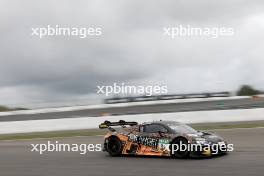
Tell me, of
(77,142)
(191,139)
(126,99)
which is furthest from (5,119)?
(191,139)

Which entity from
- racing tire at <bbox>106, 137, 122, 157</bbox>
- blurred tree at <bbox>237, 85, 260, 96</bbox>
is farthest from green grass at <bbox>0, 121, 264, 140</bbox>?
blurred tree at <bbox>237, 85, 260, 96</bbox>

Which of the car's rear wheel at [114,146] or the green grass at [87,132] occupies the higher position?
the green grass at [87,132]

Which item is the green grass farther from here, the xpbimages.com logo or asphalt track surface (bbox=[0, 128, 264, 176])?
asphalt track surface (bbox=[0, 128, 264, 176])

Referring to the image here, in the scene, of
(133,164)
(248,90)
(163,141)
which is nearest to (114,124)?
(163,141)

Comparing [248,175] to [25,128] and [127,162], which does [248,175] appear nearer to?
[127,162]

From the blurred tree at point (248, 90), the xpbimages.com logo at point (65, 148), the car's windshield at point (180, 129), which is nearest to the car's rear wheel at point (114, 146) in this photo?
the xpbimages.com logo at point (65, 148)

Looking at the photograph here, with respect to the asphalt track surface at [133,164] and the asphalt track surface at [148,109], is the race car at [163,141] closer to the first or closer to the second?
the asphalt track surface at [133,164]

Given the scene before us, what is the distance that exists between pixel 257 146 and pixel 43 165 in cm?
584

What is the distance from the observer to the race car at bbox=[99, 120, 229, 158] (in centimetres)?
1246

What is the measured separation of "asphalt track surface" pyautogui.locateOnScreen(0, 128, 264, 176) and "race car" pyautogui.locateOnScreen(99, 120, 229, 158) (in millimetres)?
271

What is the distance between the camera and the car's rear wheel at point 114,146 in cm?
1430

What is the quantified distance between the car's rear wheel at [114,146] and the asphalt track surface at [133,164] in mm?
233

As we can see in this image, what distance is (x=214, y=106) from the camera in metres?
26.0

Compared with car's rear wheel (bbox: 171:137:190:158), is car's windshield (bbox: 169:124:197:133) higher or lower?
higher
